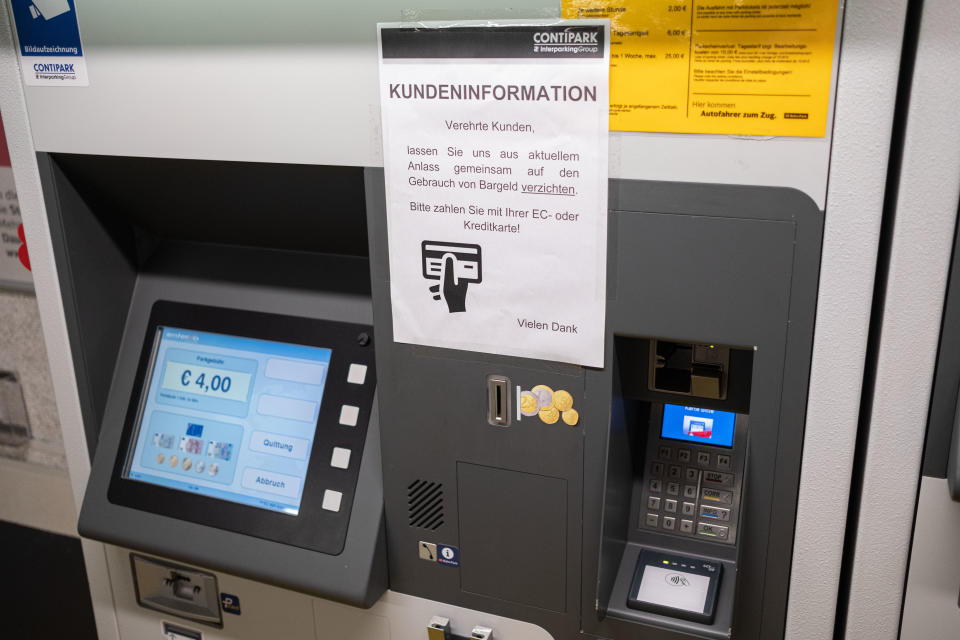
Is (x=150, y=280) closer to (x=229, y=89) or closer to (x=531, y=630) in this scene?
(x=229, y=89)

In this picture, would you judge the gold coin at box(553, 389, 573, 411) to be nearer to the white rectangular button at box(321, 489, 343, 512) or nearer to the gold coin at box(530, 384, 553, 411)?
the gold coin at box(530, 384, 553, 411)

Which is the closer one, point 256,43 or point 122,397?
point 256,43

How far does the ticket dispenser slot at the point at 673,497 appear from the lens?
4.85 ft

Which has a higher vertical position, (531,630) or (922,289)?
(922,289)

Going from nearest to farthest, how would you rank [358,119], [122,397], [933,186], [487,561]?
[933,186], [358,119], [487,561], [122,397]

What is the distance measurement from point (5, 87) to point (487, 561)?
1.35 metres

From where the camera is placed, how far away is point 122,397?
1.97 m

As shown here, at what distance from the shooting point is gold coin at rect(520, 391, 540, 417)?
1507mm

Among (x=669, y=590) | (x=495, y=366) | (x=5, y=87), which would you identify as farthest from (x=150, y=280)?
(x=669, y=590)

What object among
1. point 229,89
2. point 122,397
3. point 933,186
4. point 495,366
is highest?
point 229,89

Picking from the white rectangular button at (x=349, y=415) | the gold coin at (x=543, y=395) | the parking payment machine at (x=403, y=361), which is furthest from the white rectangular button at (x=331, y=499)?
the gold coin at (x=543, y=395)

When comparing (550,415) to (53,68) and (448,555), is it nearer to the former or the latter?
(448,555)

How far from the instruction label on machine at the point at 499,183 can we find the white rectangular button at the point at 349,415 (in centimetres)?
29

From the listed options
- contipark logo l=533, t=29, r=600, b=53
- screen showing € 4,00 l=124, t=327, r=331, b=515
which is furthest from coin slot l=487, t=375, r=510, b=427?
contipark logo l=533, t=29, r=600, b=53
